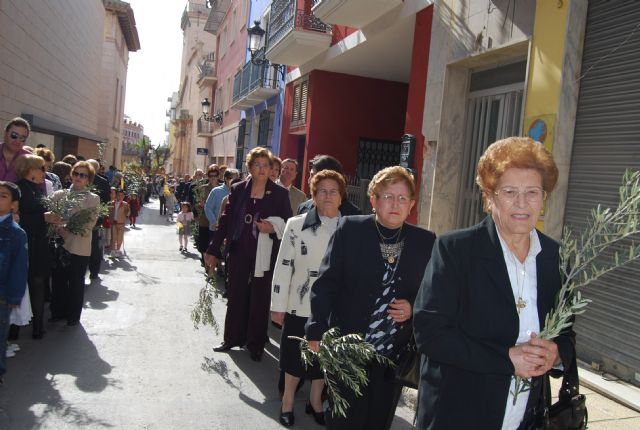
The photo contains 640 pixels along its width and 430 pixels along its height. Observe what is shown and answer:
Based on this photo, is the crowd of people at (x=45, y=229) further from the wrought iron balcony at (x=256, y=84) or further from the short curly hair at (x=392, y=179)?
the wrought iron balcony at (x=256, y=84)

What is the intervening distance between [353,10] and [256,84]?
8906mm

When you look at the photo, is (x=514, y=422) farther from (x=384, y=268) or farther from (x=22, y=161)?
(x=22, y=161)

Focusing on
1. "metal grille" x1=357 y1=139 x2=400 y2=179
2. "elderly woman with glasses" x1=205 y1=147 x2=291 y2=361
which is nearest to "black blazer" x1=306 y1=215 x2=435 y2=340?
"elderly woman with glasses" x1=205 y1=147 x2=291 y2=361

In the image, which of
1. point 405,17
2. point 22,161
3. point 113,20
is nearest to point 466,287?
point 22,161

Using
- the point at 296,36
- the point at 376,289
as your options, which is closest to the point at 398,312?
the point at 376,289

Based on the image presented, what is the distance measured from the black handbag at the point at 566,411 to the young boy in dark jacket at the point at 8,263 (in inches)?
160

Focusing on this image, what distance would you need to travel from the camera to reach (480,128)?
7434 millimetres

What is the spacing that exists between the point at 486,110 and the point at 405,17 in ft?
7.91

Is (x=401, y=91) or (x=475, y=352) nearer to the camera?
(x=475, y=352)

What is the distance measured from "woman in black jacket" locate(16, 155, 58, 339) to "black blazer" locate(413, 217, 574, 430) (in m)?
4.74

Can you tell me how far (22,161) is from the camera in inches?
224

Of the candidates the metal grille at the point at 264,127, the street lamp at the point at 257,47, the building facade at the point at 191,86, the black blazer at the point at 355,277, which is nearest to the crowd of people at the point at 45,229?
the black blazer at the point at 355,277

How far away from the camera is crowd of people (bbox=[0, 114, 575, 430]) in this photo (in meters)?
2.19

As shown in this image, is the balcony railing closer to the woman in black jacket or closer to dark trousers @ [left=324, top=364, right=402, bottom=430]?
the woman in black jacket
